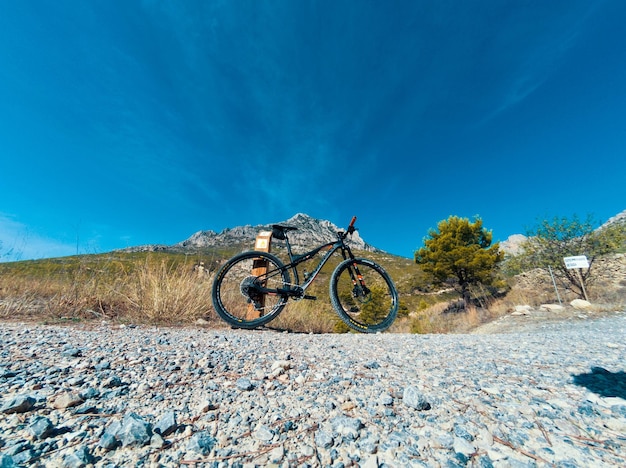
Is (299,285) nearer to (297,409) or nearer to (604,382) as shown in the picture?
(297,409)

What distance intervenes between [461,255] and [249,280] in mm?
18935

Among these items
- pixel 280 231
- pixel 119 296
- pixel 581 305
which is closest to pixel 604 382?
pixel 280 231

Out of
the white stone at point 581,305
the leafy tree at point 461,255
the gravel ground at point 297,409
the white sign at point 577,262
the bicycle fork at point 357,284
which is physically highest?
the leafy tree at point 461,255

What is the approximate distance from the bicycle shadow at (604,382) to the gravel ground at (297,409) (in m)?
0.01

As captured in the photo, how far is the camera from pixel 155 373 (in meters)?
1.64

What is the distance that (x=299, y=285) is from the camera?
461 cm

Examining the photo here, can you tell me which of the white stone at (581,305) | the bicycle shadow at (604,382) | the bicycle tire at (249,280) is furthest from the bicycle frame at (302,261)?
the white stone at (581,305)

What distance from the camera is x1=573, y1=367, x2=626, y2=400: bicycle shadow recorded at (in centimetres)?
151

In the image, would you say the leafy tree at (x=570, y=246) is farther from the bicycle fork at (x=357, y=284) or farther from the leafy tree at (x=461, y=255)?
the bicycle fork at (x=357, y=284)

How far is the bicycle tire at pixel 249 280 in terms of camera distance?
4277 mm

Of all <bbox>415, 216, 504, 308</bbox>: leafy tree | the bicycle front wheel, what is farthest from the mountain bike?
<bbox>415, 216, 504, 308</bbox>: leafy tree

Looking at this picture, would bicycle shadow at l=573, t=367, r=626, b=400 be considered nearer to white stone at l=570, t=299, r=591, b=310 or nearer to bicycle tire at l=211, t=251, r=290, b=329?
bicycle tire at l=211, t=251, r=290, b=329

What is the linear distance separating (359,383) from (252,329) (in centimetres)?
313

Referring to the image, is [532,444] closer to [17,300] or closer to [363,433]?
[363,433]
